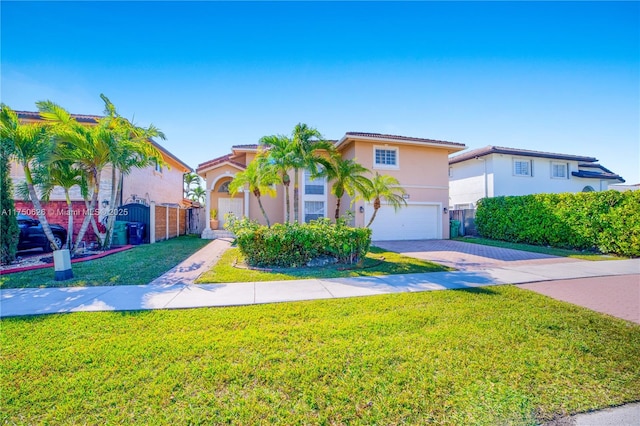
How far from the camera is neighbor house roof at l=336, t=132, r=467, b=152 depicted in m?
16.0

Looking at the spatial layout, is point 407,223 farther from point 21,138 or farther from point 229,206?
point 21,138

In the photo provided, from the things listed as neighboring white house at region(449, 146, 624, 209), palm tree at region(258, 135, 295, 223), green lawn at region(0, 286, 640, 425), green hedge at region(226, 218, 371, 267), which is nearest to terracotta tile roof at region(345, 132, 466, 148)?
neighboring white house at region(449, 146, 624, 209)

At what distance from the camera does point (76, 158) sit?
9.94 meters

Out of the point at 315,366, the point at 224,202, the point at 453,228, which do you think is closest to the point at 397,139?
the point at 453,228

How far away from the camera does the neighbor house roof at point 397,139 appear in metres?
16.0

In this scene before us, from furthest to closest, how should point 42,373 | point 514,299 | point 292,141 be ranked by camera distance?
point 292,141, point 514,299, point 42,373

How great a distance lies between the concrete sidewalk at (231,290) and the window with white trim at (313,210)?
10213 millimetres

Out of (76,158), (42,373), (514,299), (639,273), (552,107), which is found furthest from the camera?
(552,107)

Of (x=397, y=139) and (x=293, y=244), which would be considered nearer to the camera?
(x=293, y=244)

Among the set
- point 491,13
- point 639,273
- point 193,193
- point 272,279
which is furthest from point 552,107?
point 193,193

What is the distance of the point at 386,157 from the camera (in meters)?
17.2

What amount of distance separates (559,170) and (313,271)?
25952 millimetres

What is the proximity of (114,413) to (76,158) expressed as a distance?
11.0 m

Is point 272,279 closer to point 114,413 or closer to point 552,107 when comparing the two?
point 114,413
